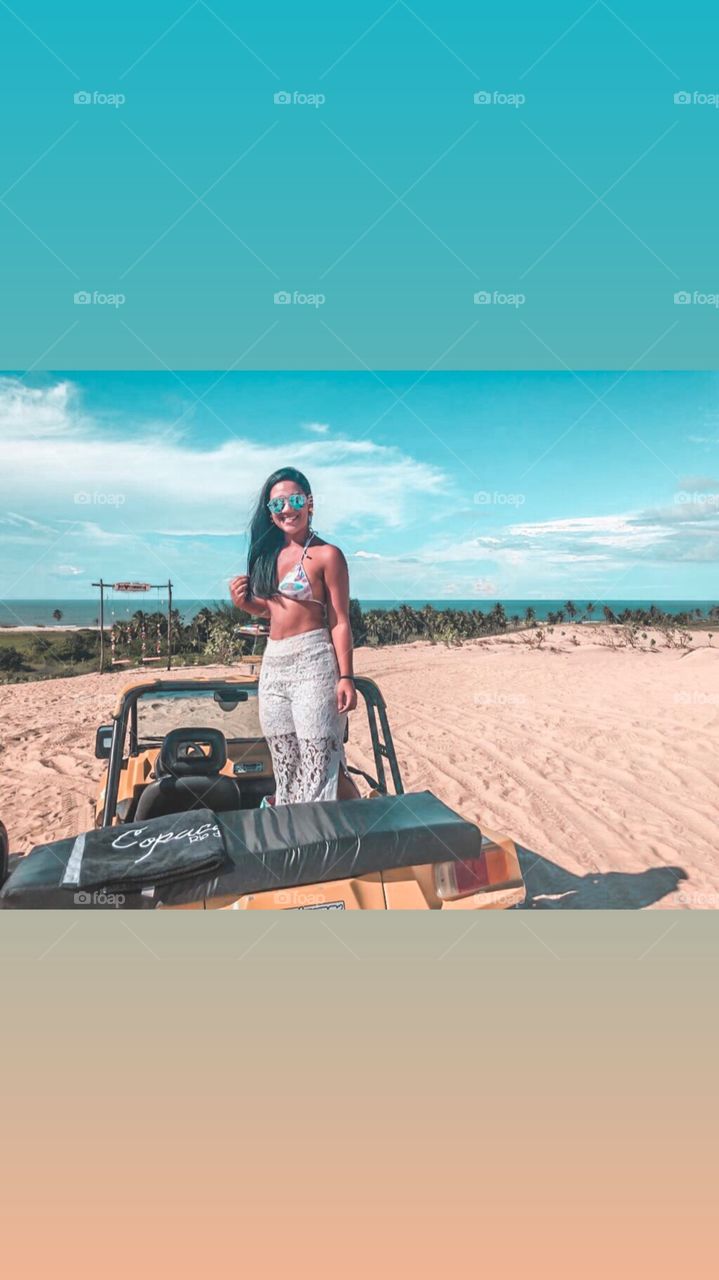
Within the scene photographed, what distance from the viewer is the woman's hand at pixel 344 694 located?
3.58 metres

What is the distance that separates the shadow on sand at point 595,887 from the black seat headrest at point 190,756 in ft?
6.30

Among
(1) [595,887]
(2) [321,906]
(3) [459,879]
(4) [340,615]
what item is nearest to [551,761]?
(1) [595,887]

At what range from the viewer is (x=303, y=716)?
3.56m

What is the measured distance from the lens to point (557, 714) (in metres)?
11.1

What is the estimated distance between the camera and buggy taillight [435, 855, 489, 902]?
2.41 m

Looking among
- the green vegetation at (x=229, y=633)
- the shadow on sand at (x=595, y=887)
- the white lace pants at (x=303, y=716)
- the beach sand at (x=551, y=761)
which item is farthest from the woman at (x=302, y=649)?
the green vegetation at (x=229, y=633)

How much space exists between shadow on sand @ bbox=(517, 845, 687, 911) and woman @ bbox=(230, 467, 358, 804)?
1539mm

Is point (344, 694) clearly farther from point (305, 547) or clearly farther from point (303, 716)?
point (305, 547)

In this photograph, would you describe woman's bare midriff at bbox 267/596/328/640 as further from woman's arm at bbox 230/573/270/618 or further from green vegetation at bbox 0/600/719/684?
green vegetation at bbox 0/600/719/684

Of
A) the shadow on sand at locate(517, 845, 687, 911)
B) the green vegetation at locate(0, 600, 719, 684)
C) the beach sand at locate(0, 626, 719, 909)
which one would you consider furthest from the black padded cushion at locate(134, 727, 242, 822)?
the green vegetation at locate(0, 600, 719, 684)

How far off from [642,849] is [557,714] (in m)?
5.84

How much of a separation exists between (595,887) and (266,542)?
2.77 m

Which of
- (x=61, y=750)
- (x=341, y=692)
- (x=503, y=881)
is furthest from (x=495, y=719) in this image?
(x=503, y=881)

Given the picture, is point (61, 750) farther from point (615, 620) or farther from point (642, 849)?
point (615, 620)
